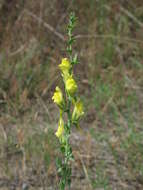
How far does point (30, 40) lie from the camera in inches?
163

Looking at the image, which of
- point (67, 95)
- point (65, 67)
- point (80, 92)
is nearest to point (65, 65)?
point (65, 67)

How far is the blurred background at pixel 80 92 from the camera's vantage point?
2.84 m

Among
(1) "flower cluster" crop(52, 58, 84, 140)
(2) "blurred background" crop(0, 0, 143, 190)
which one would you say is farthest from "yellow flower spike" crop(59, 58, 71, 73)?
(2) "blurred background" crop(0, 0, 143, 190)

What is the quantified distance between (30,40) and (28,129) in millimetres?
1308

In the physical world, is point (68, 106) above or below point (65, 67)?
below

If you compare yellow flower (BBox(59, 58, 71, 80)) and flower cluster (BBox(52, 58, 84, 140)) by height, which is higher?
yellow flower (BBox(59, 58, 71, 80))

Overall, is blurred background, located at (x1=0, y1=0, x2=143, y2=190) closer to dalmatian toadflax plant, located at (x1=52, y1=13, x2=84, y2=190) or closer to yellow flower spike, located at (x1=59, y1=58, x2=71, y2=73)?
dalmatian toadflax plant, located at (x1=52, y1=13, x2=84, y2=190)

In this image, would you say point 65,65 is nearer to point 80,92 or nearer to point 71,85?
point 71,85

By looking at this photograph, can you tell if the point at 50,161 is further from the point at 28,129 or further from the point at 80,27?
the point at 80,27

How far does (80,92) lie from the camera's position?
3.82 meters

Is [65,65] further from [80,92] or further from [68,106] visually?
[80,92]

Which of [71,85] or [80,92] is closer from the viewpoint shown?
[71,85]

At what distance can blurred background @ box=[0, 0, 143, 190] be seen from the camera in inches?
112

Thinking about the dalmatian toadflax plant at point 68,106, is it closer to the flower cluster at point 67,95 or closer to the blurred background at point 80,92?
the flower cluster at point 67,95
